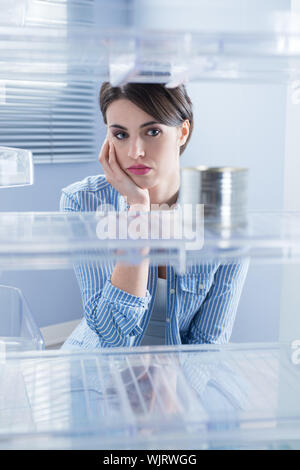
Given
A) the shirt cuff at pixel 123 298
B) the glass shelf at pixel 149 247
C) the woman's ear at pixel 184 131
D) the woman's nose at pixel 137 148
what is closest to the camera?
the glass shelf at pixel 149 247

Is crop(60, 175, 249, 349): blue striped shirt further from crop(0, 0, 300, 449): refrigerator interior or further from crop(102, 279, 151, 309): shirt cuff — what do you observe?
crop(0, 0, 300, 449): refrigerator interior

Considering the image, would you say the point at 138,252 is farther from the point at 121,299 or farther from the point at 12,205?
the point at 12,205

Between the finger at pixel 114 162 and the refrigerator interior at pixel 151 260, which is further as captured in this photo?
the finger at pixel 114 162

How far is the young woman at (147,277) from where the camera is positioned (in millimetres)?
1262

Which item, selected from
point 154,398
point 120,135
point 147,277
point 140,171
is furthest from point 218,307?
point 154,398

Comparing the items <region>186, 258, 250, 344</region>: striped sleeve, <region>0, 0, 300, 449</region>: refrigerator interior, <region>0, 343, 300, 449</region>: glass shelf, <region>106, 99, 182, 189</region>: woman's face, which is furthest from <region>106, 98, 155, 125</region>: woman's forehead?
<region>0, 343, 300, 449</region>: glass shelf

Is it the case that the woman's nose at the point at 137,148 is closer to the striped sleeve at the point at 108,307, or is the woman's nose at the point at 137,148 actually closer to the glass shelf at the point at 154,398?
the striped sleeve at the point at 108,307

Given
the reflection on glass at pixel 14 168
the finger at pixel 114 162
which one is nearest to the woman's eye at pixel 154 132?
the finger at pixel 114 162

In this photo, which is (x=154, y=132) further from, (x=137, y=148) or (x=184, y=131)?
(x=184, y=131)

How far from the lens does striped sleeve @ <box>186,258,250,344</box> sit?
1392 millimetres

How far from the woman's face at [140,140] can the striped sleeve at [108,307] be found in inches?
10.8

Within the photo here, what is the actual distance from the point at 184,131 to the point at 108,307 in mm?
562

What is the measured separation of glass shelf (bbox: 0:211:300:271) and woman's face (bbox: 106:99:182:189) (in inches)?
25.5
